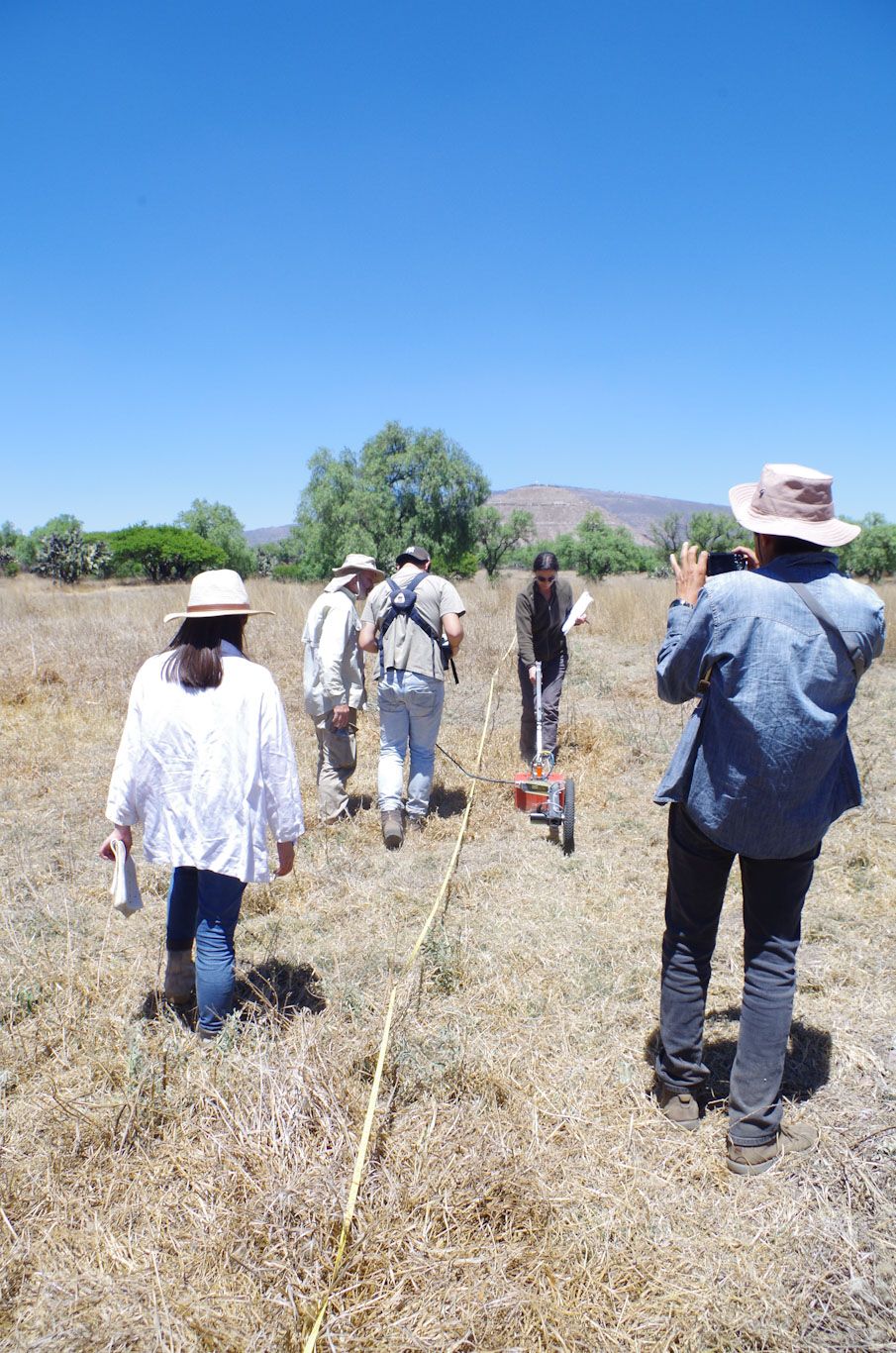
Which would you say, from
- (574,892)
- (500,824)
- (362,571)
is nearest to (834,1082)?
(574,892)

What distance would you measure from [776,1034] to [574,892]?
2.12 meters

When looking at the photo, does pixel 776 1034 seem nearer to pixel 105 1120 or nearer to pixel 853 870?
pixel 105 1120

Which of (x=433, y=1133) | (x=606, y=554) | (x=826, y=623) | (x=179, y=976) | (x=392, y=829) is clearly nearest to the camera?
(x=826, y=623)

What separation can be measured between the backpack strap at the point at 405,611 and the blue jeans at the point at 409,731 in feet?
0.61

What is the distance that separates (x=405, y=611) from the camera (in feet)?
17.0

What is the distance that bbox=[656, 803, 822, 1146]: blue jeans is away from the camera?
2346 mm

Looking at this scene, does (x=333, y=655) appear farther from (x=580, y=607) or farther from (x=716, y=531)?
(x=716, y=531)

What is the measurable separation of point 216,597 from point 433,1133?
1881mm

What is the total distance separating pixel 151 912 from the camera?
13.7 feet

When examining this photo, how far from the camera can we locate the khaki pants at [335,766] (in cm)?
545

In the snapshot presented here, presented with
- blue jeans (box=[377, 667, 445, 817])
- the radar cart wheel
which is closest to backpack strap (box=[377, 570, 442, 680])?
blue jeans (box=[377, 667, 445, 817])

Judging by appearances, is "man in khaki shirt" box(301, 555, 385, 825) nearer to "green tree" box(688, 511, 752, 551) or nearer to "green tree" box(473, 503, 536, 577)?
"green tree" box(688, 511, 752, 551)

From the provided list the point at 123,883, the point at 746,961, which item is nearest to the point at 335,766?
the point at 123,883

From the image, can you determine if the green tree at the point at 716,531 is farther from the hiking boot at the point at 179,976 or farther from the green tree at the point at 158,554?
the hiking boot at the point at 179,976
